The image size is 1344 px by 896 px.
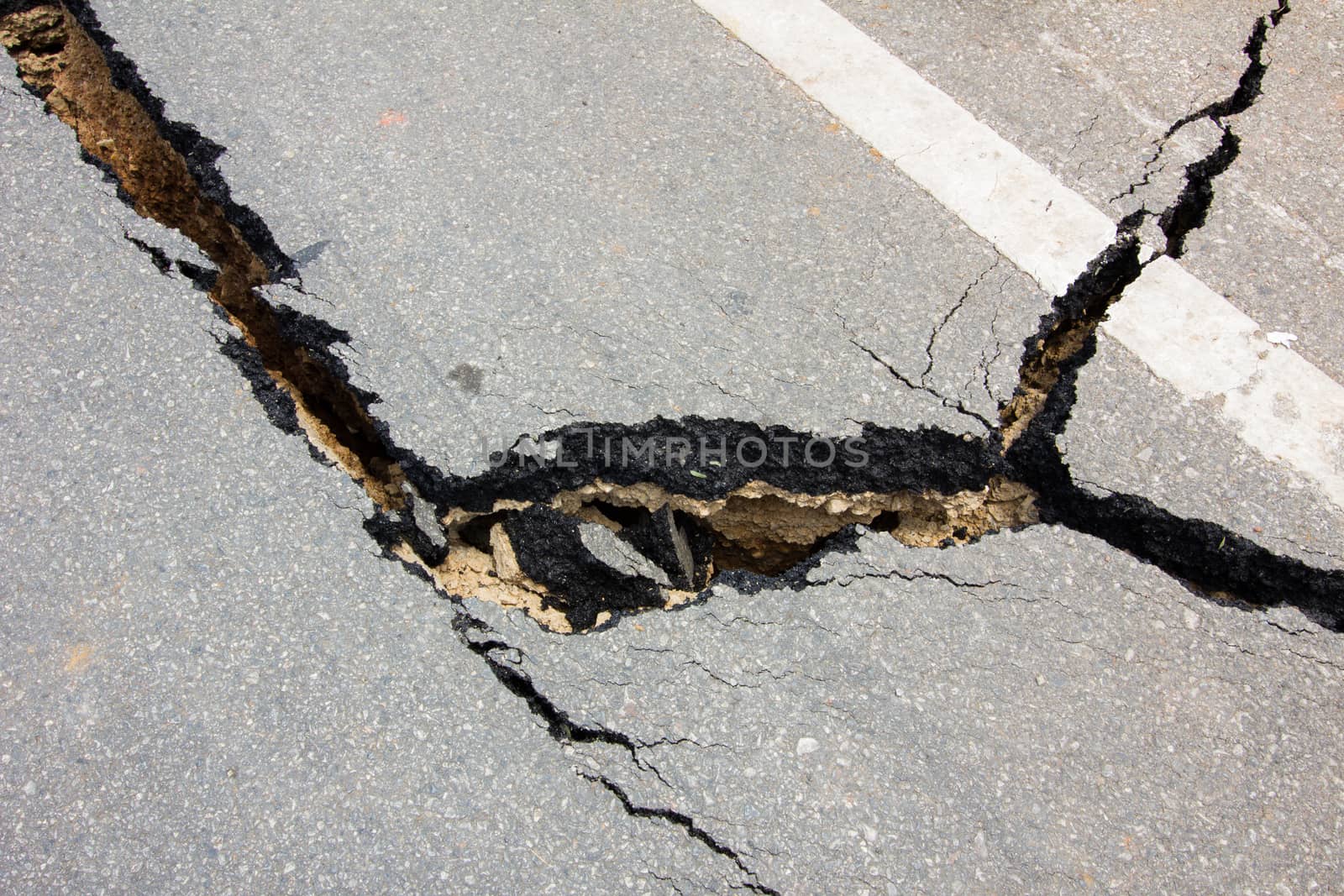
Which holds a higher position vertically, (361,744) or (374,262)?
(374,262)

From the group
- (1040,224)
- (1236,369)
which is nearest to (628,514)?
(1040,224)

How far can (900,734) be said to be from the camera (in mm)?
2223

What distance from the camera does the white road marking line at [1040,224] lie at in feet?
9.02

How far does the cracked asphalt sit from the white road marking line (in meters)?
0.07

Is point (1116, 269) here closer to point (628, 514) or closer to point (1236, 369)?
point (1236, 369)

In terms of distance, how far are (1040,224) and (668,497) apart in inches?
65.3

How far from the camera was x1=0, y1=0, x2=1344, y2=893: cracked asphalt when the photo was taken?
6.89ft

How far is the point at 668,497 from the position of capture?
256cm

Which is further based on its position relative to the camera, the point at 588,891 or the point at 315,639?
the point at 315,639

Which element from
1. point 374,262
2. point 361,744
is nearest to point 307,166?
point 374,262

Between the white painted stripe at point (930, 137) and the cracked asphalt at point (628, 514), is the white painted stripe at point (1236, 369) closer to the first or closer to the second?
the cracked asphalt at point (628, 514)

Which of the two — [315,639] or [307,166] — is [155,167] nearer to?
[307,166]

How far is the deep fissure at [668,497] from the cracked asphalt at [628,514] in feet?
0.06

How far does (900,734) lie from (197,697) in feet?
5.67
